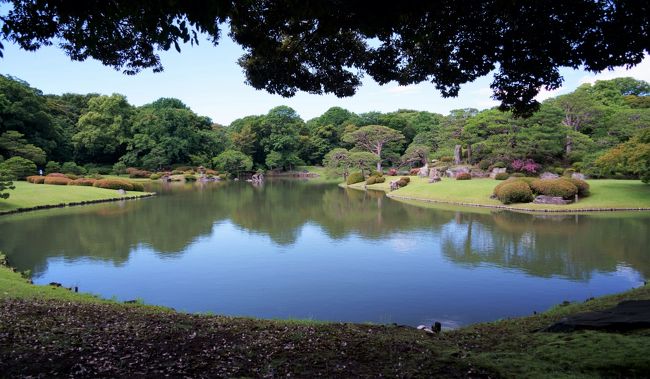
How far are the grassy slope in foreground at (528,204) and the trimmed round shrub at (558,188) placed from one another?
29.1 inches

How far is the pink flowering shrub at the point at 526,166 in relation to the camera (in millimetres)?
35281

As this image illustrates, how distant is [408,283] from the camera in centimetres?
1120

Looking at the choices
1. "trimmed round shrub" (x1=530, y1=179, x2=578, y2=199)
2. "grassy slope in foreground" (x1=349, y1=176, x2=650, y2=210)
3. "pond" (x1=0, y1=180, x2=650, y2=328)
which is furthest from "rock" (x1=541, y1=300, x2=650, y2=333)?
"trimmed round shrub" (x1=530, y1=179, x2=578, y2=199)

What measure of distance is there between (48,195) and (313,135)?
49633mm

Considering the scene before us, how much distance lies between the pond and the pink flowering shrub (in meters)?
12.5

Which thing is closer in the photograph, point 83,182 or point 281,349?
point 281,349

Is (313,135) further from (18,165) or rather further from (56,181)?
(18,165)

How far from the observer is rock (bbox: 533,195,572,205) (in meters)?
25.3

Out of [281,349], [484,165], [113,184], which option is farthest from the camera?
[484,165]

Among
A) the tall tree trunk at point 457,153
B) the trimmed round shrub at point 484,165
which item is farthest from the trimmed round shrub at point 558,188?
the tall tree trunk at point 457,153

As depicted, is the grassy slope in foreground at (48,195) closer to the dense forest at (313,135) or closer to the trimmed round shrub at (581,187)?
the dense forest at (313,135)

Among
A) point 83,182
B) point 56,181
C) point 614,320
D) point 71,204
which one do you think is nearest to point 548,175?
point 614,320

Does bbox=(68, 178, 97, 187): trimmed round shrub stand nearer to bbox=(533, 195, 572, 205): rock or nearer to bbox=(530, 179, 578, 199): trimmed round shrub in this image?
bbox=(533, 195, 572, 205): rock

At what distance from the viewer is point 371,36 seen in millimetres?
6363
